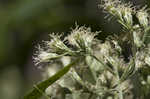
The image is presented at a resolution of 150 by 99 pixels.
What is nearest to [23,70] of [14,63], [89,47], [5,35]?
[14,63]

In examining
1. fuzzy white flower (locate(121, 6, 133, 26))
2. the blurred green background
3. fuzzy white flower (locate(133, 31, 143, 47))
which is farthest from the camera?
the blurred green background

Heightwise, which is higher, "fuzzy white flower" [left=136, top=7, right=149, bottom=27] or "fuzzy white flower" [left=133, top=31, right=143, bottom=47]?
"fuzzy white flower" [left=136, top=7, right=149, bottom=27]

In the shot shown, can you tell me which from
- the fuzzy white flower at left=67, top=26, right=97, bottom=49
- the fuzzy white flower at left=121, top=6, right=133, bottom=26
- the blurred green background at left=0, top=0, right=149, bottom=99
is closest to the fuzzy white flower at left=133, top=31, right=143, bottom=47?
the fuzzy white flower at left=121, top=6, right=133, bottom=26

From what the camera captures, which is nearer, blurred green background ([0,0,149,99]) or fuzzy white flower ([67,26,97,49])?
fuzzy white flower ([67,26,97,49])

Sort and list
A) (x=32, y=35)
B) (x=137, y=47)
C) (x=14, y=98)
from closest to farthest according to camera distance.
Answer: (x=137, y=47) → (x=14, y=98) → (x=32, y=35)

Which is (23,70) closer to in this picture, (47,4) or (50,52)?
(47,4)

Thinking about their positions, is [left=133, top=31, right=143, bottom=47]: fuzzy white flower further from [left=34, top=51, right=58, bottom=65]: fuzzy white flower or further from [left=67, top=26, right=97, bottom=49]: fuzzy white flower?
[left=34, top=51, right=58, bottom=65]: fuzzy white flower

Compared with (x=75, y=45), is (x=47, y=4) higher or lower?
higher
